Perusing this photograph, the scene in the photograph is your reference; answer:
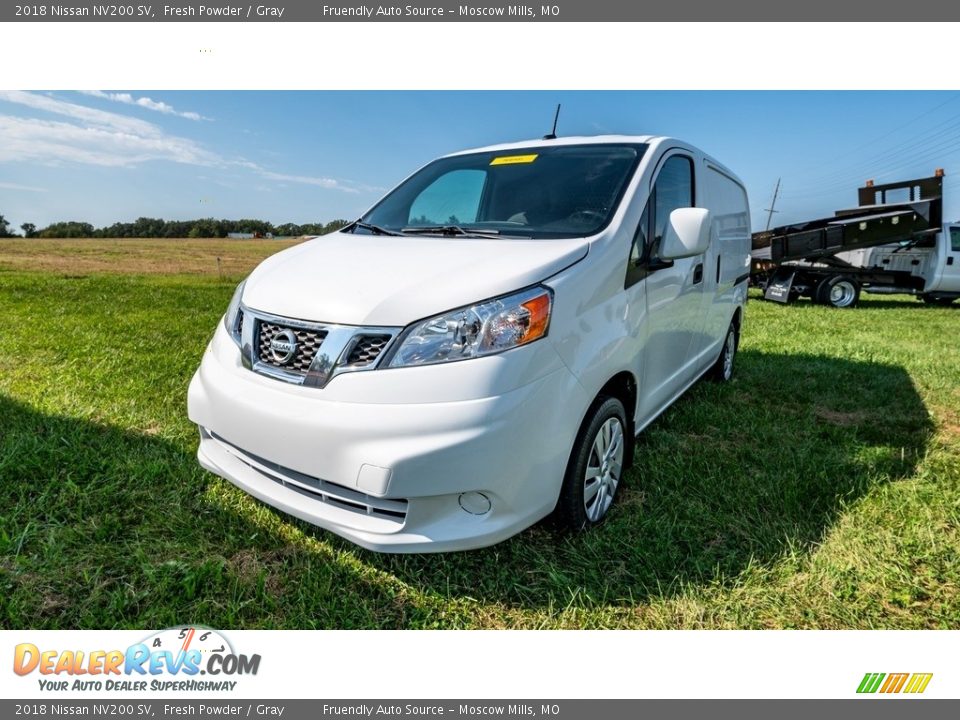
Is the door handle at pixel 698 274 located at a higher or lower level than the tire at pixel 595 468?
higher

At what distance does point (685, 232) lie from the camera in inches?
97.3

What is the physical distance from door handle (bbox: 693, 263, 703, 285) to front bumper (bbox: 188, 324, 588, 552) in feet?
5.26

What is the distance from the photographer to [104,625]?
1.88 m

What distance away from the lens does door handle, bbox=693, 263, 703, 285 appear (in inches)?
129

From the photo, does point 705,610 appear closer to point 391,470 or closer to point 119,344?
point 391,470

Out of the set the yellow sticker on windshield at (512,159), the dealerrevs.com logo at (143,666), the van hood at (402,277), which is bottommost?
the dealerrevs.com logo at (143,666)

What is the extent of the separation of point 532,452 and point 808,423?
2781mm

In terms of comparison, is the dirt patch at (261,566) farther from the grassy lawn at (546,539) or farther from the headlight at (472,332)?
the headlight at (472,332)

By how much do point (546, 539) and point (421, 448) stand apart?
90cm

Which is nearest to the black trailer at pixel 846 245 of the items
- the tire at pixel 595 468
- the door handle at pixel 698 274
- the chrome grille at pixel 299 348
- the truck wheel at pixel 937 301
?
the truck wheel at pixel 937 301

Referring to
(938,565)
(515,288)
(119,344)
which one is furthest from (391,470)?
(119,344)

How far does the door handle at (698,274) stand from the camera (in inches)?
129

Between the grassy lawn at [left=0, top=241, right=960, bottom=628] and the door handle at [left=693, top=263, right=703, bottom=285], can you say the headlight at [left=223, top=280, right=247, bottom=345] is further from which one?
the door handle at [left=693, top=263, right=703, bottom=285]

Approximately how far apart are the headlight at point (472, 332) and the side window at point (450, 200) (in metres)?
1.06
